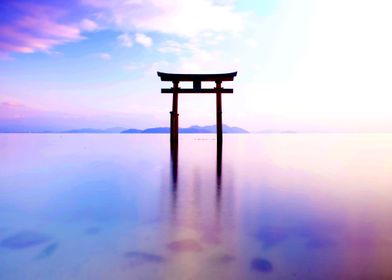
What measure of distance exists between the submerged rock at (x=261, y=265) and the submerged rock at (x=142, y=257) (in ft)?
3.24

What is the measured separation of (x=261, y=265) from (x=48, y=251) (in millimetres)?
2497

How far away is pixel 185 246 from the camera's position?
3555 millimetres

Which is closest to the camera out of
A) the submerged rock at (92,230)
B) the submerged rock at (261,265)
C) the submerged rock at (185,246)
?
the submerged rock at (261,265)

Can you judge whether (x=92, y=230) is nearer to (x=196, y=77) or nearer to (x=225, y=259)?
(x=225, y=259)

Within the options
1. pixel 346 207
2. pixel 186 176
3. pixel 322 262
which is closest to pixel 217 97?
pixel 186 176

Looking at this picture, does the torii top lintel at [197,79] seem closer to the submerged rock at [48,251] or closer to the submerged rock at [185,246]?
the submerged rock at [185,246]

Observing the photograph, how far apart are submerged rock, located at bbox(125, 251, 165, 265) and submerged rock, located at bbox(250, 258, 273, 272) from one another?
3.24 feet

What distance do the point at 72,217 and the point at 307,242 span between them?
12.3 ft

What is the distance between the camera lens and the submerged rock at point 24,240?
368cm

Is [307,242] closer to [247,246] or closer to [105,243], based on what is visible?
[247,246]

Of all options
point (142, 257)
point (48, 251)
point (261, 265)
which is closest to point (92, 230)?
point (48, 251)

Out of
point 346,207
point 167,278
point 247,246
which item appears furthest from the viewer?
point 346,207

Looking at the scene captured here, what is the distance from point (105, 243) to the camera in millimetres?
3686

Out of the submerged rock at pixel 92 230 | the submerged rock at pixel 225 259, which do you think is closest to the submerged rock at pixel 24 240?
the submerged rock at pixel 92 230
